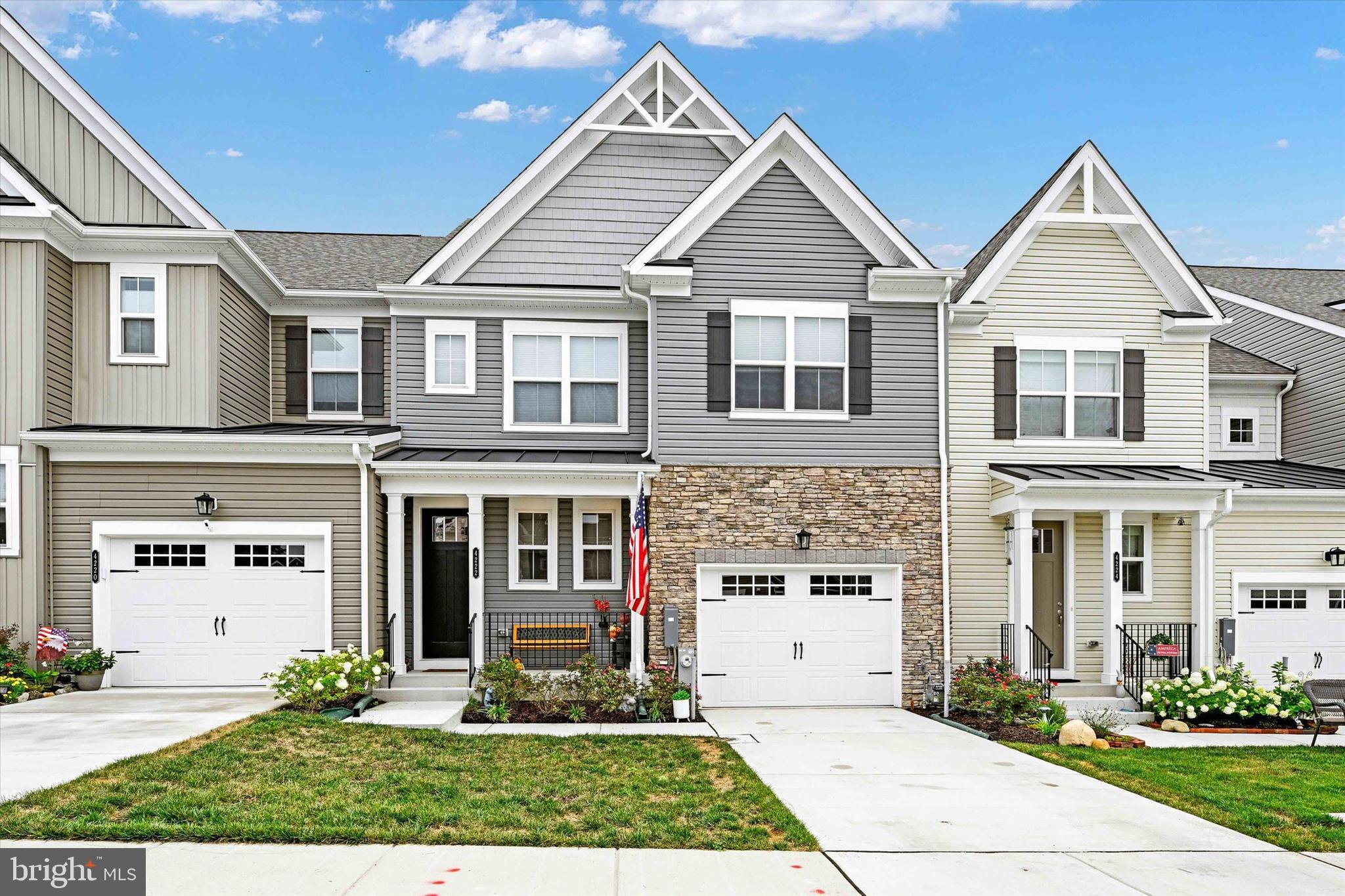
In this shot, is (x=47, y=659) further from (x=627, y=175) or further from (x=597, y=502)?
(x=627, y=175)

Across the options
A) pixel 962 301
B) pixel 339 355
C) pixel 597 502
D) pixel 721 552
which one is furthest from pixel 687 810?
pixel 339 355

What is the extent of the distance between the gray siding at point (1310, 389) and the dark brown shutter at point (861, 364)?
28.7 ft

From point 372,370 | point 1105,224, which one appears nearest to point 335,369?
point 372,370

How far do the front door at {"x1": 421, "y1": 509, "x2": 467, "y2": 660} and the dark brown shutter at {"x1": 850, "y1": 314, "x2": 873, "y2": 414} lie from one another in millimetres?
6824

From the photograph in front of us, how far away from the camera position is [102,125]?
1527cm

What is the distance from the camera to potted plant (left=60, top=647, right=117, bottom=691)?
13523 mm

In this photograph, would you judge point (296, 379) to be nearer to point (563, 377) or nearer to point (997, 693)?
point (563, 377)

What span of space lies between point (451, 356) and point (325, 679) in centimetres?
598

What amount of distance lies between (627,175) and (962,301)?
622cm

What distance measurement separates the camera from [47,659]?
13516 mm

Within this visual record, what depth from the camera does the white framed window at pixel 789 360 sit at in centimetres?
1501

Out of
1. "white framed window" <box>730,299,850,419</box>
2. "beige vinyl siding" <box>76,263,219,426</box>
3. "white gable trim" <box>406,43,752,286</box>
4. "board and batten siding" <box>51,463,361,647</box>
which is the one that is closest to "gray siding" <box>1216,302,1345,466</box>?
"white framed window" <box>730,299,850,419</box>

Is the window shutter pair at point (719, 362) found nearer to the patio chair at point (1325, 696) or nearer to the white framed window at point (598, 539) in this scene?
the white framed window at point (598, 539)
